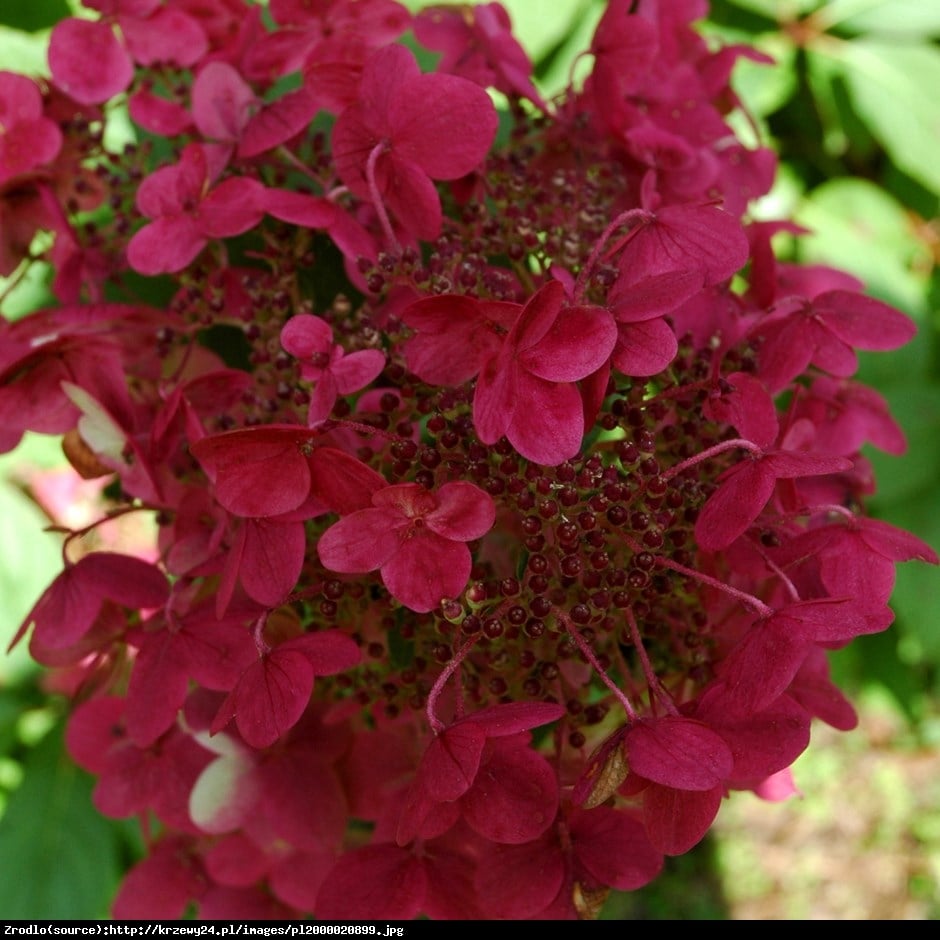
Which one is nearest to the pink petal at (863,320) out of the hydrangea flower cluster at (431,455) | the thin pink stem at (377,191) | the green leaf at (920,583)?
the hydrangea flower cluster at (431,455)

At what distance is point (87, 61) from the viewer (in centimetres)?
64

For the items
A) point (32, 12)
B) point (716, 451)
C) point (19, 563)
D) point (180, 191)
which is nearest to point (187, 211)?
point (180, 191)

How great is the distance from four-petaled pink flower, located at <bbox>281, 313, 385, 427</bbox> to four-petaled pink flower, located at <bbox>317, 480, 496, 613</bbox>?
56 millimetres

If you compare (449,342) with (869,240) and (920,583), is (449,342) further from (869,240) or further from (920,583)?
(869,240)

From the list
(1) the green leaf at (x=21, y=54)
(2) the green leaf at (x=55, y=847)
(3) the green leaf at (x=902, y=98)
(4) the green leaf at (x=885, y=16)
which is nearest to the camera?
(1) the green leaf at (x=21, y=54)

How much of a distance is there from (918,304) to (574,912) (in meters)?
1.09

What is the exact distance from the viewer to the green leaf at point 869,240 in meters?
1.34

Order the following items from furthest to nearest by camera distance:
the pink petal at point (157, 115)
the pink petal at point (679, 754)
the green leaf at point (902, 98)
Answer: the green leaf at point (902, 98)
the pink petal at point (157, 115)
the pink petal at point (679, 754)

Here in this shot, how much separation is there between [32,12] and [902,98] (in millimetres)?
1024

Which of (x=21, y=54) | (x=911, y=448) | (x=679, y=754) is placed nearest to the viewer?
(x=679, y=754)

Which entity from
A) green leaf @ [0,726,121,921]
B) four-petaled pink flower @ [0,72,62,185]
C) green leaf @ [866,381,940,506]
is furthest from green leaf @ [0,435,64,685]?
green leaf @ [866,381,940,506]

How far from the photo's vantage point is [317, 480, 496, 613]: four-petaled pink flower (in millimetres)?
439

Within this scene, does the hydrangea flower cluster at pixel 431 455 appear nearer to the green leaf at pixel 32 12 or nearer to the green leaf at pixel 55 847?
the green leaf at pixel 32 12

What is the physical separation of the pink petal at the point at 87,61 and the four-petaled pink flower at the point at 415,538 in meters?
0.38
